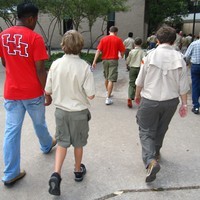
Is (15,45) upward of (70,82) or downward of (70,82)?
upward

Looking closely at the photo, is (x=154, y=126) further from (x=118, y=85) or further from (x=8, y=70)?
(x=118, y=85)

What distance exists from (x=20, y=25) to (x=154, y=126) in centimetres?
192

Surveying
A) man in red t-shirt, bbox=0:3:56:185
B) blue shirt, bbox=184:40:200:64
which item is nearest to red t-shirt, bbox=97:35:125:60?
blue shirt, bbox=184:40:200:64

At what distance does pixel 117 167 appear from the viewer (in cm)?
367

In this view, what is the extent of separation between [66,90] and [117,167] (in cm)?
131

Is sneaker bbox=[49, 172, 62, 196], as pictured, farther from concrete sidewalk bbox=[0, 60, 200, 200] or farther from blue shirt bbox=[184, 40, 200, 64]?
blue shirt bbox=[184, 40, 200, 64]

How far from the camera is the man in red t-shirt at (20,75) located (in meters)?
2.98

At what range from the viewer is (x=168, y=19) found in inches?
1016

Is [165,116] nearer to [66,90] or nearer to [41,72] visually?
[66,90]

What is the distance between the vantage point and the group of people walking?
2.96m

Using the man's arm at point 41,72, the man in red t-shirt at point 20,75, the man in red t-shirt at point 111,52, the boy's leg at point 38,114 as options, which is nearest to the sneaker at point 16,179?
the man in red t-shirt at point 20,75

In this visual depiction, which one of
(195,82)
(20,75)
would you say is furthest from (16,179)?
(195,82)

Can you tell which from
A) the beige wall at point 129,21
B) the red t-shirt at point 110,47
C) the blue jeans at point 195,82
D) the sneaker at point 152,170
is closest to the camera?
the sneaker at point 152,170

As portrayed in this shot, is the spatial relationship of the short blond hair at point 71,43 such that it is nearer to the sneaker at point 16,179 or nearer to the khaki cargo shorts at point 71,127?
the khaki cargo shorts at point 71,127
